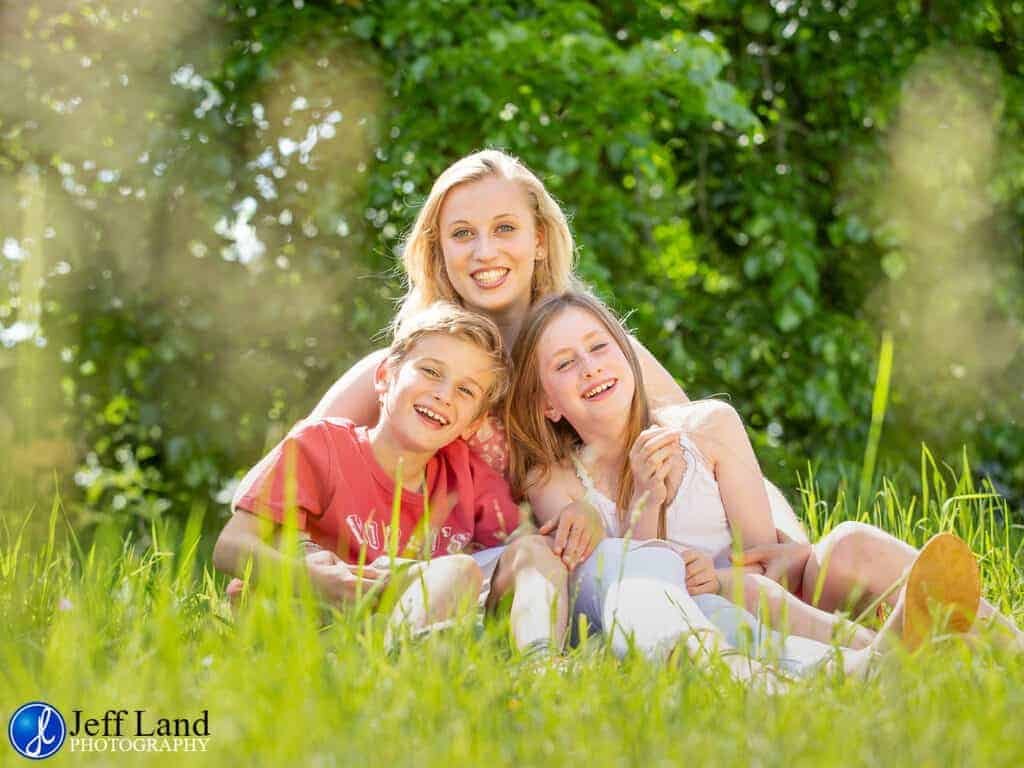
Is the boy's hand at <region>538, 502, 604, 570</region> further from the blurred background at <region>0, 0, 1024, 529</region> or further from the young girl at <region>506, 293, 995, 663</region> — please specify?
the blurred background at <region>0, 0, 1024, 529</region>

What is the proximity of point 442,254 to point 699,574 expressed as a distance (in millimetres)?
1105

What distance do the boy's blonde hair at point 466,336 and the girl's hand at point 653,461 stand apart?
1.04 ft

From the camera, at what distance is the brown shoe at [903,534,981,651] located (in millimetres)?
1845

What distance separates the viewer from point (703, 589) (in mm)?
2334

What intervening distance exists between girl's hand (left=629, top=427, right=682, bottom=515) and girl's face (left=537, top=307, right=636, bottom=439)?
137 millimetres

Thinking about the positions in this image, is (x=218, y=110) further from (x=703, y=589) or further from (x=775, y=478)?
(x=703, y=589)

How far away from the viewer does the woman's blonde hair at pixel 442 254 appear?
3.04 metres

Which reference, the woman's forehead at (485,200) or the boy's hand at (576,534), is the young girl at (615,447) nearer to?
the boy's hand at (576,534)

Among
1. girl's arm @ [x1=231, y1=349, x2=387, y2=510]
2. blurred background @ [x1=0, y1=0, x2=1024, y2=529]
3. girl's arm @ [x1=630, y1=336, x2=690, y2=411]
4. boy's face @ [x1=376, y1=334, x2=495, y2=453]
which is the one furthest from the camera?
blurred background @ [x1=0, y1=0, x2=1024, y2=529]

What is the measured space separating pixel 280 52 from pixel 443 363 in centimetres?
201

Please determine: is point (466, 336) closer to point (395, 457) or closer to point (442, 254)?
point (395, 457)

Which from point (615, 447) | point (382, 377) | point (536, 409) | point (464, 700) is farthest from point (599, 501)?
point (464, 700)

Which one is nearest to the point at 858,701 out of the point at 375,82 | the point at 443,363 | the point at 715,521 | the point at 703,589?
the point at 703,589

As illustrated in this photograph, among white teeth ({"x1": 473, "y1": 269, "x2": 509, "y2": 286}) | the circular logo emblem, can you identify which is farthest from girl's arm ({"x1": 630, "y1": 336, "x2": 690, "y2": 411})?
the circular logo emblem
